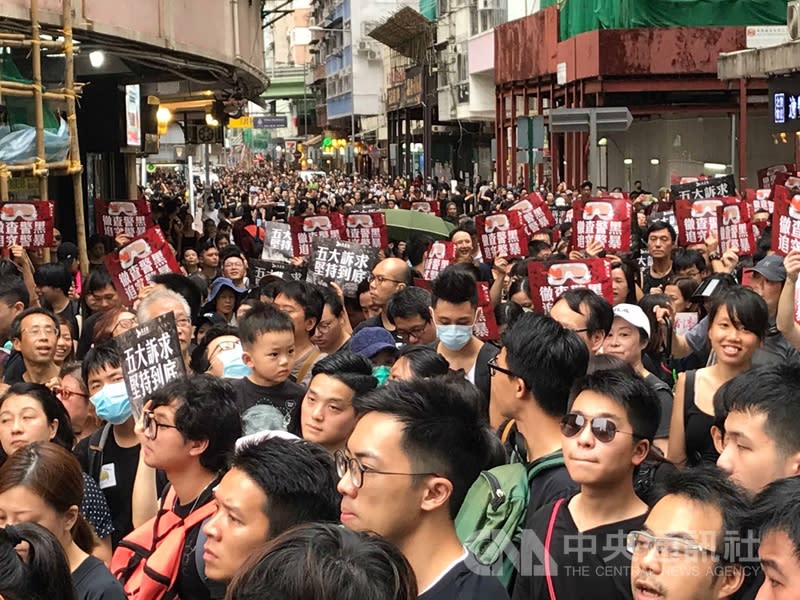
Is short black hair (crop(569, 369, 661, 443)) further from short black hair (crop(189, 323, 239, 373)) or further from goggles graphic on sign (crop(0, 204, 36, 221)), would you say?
goggles graphic on sign (crop(0, 204, 36, 221))

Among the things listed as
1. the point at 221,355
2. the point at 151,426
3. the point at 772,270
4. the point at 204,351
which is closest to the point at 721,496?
the point at 151,426

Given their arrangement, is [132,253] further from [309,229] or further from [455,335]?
[455,335]

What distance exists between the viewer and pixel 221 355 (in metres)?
7.18

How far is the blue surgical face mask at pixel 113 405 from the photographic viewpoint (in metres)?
6.24

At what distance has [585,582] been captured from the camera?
421cm

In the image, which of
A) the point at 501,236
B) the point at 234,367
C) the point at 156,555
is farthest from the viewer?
the point at 501,236

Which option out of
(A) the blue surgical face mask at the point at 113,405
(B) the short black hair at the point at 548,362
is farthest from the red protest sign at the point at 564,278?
(B) the short black hair at the point at 548,362

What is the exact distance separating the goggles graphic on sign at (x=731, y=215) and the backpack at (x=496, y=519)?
346 inches

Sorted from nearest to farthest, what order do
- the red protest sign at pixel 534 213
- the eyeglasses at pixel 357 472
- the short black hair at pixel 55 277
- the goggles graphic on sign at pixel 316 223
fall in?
the eyeglasses at pixel 357 472, the short black hair at pixel 55 277, the goggles graphic on sign at pixel 316 223, the red protest sign at pixel 534 213

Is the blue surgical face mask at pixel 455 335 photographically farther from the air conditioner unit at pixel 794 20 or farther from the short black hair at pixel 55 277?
the air conditioner unit at pixel 794 20

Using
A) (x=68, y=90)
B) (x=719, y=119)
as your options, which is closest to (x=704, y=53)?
(x=719, y=119)

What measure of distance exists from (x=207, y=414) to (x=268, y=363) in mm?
1604

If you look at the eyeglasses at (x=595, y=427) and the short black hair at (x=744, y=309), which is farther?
the short black hair at (x=744, y=309)

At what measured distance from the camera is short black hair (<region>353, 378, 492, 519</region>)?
3.94 metres
